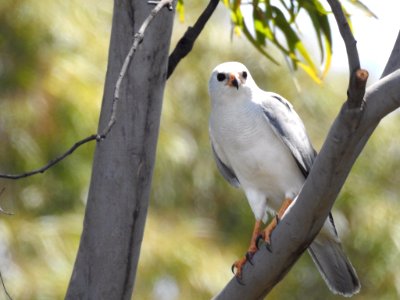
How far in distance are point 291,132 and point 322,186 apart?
99cm

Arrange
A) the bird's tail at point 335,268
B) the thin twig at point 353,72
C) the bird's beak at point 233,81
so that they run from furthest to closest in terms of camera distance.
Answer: the bird's beak at point 233,81 → the bird's tail at point 335,268 → the thin twig at point 353,72

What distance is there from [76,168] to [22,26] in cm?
71

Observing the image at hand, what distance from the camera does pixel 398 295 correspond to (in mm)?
5648

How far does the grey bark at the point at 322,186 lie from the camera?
5.70 ft

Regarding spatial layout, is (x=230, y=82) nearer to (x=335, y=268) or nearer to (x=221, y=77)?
(x=221, y=77)

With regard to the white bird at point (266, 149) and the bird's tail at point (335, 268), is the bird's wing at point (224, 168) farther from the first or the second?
the bird's tail at point (335, 268)

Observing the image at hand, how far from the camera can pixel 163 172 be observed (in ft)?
18.1

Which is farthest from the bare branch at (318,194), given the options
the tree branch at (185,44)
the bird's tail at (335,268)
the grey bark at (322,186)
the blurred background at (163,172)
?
the blurred background at (163,172)

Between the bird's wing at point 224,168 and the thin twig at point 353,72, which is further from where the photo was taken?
the bird's wing at point 224,168

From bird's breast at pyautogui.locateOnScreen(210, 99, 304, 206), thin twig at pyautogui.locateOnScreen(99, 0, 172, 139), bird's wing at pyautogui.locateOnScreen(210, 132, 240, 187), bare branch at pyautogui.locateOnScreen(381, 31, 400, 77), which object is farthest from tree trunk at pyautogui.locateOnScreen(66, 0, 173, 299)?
bird's wing at pyautogui.locateOnScreen(210, 132, 240, 187)

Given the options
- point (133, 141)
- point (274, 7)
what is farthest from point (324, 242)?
point (133, 141)

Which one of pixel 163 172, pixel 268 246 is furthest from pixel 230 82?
pixel 163 172

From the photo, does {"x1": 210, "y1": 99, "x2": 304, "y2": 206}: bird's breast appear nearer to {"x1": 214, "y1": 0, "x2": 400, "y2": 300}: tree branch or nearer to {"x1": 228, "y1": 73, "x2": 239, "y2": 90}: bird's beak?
{"x1": 228, "y1": 73, "x2": 239, "y2": 90}: bird's beak

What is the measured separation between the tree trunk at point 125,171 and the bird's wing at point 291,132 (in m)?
0.72
